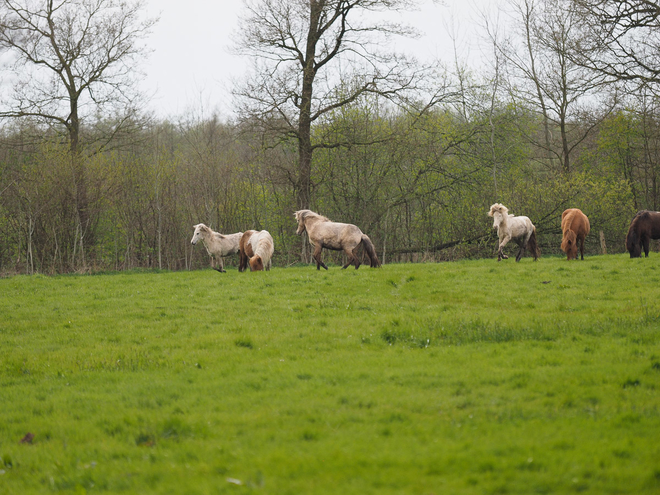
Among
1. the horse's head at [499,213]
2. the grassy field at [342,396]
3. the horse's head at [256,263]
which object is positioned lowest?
the grassy field at [342,396]

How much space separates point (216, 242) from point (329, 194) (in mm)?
9204

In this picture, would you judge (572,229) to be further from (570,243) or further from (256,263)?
(256,263)

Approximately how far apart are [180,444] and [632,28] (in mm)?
19143

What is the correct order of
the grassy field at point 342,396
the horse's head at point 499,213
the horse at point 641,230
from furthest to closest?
the horse's head at point 499,213
the horse at point 641,230
the grassy field at point 342,396

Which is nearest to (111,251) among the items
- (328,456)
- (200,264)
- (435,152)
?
(200,264)

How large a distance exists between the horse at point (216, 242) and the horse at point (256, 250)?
4.07ft

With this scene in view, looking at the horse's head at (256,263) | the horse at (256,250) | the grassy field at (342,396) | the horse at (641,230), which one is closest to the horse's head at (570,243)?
the horse at (641,230)

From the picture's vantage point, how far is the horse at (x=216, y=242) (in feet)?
70.4

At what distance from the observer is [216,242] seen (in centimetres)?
2186

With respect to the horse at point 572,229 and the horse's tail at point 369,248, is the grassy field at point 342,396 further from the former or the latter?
the horse at point 572,229

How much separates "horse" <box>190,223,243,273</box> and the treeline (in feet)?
21.2

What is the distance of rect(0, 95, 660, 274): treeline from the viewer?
27.3 m

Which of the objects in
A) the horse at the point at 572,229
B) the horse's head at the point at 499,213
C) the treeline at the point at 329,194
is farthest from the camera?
the treeline at the point at 329,194

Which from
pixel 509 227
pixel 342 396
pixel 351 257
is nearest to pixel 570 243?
pixel 509 227
